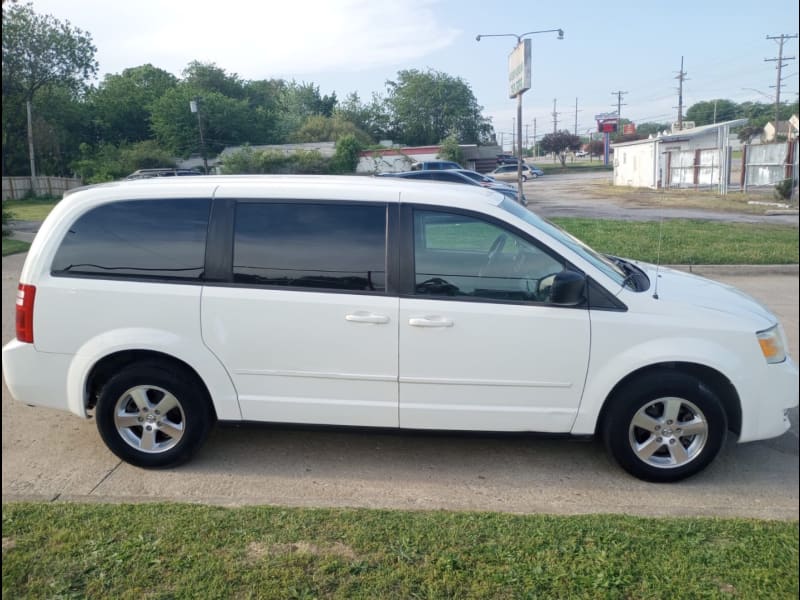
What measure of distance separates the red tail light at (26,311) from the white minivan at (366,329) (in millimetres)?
25

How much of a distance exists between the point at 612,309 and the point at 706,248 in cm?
963

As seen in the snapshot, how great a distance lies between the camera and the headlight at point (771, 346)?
3.97 meters

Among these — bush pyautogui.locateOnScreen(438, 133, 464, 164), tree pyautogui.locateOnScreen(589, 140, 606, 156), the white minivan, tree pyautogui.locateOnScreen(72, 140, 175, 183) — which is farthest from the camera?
tree pyautogui.locateOnScreen(589, 140, 606, 156)

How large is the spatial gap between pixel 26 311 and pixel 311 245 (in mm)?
1857

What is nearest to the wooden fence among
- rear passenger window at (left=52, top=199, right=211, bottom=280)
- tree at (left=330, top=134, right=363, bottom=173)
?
tree at (left=330, top=134, right=363, bottom=173)

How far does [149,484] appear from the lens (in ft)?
13.4

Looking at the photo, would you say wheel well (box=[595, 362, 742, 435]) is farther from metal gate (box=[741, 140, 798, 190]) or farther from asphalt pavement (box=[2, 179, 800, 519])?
metal gate (box=[741, 140, 798, 190])

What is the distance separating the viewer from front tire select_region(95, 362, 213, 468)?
4.18m

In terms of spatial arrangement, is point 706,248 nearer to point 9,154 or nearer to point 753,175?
point 753,175

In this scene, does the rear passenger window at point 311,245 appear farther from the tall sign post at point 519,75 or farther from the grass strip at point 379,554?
the tall sign post at point 519,75

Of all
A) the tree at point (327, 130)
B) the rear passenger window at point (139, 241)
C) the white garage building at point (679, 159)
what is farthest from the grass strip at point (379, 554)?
the white garage building at point (679, 159)

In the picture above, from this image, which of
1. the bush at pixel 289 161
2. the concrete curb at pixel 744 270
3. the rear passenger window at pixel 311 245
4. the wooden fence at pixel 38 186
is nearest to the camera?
the rear passenger window at pixel 311 245

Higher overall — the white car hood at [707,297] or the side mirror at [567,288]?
the side mirror at [567,288]

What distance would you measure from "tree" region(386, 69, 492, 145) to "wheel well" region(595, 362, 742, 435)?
17.3m
